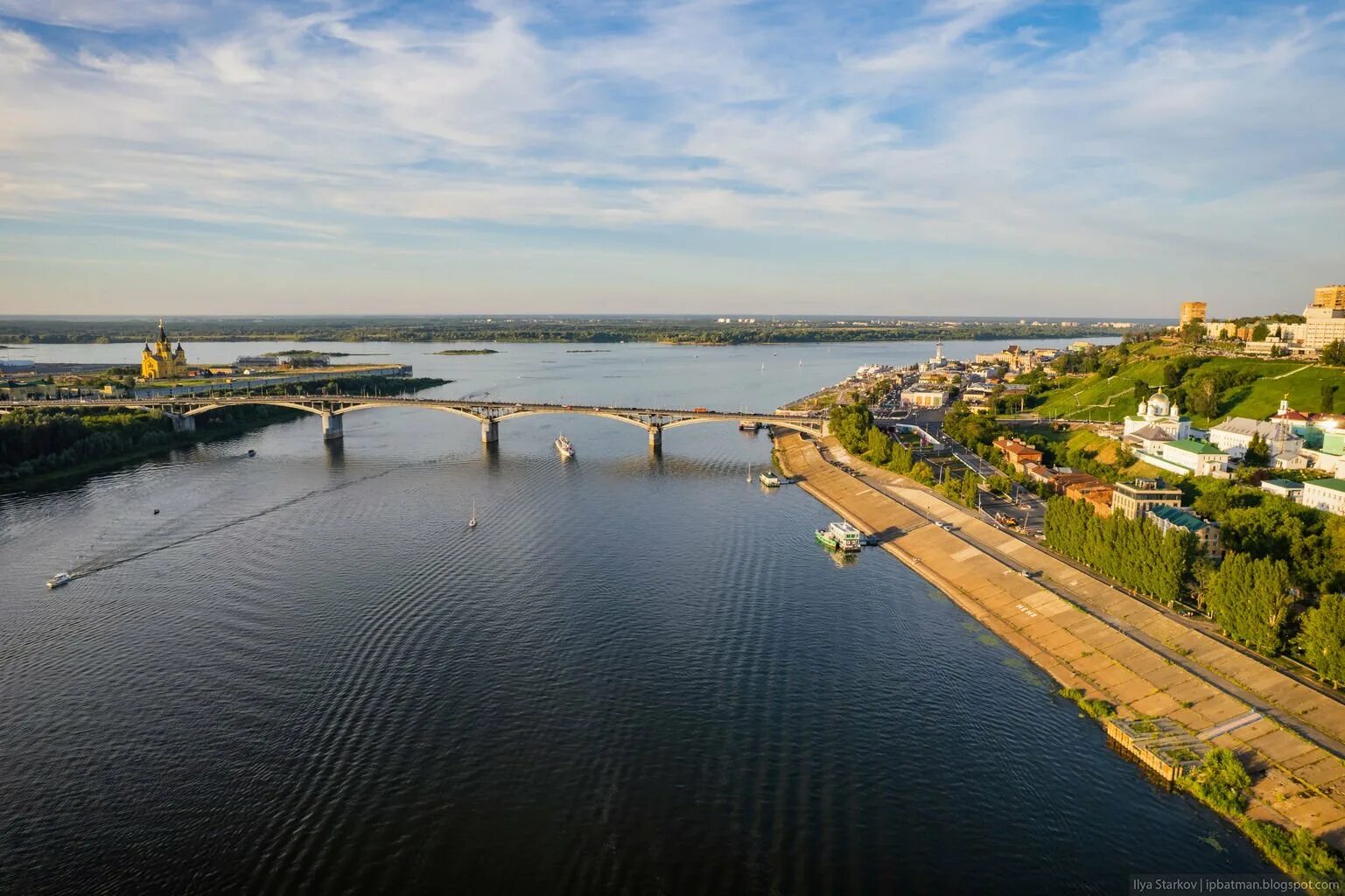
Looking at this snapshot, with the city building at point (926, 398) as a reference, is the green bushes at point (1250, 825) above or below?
below

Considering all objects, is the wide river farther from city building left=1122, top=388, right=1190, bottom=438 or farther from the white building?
city building left=1122, top=388, right=1190, bottom=438

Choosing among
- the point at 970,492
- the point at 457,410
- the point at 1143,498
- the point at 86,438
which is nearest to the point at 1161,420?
the point at 970,492

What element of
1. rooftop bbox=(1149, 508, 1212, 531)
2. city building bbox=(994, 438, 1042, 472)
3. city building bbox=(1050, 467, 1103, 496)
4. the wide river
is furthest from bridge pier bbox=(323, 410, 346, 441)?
rooftop bbox=(1149, 508, 1212, 531)

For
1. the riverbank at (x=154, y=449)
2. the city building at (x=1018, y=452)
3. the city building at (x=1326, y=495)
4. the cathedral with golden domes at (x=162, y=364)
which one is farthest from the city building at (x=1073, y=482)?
the cathedral with golden domes at (x=162, y=364)

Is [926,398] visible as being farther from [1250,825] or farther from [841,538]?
[1250,825]

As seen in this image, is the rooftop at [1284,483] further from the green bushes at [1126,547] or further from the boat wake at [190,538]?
the boat wake at [190,538]

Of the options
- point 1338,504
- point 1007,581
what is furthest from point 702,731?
point 1338,504
